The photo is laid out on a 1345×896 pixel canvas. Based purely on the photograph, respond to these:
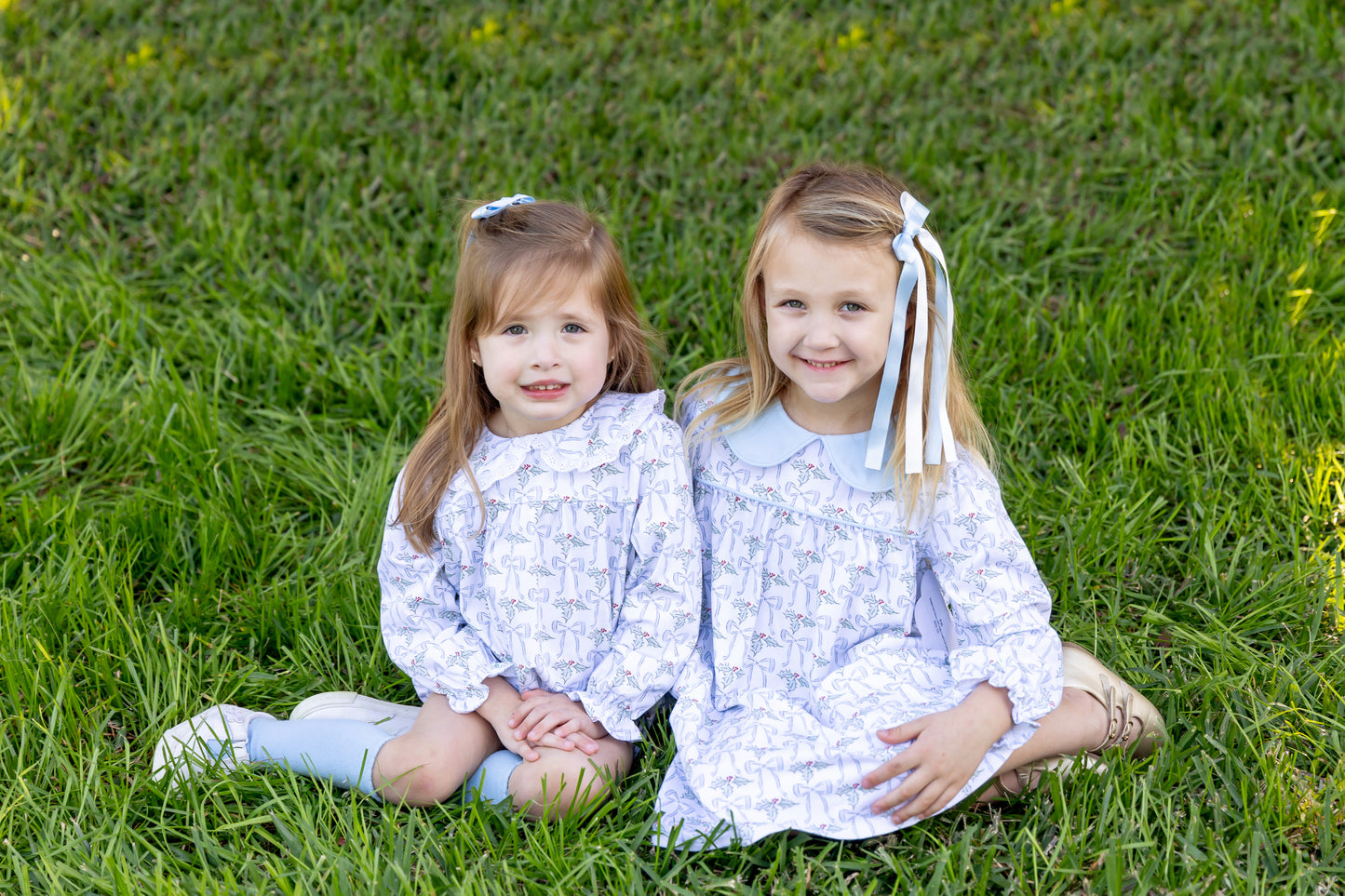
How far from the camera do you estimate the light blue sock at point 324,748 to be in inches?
86.0

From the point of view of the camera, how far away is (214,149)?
413 cm

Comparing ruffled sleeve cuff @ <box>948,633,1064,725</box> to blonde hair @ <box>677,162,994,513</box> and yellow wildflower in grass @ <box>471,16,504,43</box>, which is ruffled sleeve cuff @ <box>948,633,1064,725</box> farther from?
yellow wildflower in grass @ <box>471,16,504,43</box>

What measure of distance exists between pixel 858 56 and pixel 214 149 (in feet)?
7.86

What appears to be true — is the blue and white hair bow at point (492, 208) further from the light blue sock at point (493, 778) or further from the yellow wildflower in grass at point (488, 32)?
the yellow wildflower in grass at point (488, 32)

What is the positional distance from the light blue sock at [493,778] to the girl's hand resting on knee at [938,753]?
0.65m

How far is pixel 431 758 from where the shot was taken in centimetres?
215

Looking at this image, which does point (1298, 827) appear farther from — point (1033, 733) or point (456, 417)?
point (456, 417)

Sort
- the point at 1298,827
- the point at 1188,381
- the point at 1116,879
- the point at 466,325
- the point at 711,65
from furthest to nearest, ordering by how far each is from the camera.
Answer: the point at 711,65, the point at 1188,381, the point at 466,325, the point at 1298,827, the point at 1116,879

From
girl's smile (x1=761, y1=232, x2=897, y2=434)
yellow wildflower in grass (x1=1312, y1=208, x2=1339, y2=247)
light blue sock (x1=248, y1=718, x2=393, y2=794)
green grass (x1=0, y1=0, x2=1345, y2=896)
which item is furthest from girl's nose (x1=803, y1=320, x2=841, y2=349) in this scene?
yellow wildflower in grass (x1=1312, y1=208, x2=1339, y2=247)

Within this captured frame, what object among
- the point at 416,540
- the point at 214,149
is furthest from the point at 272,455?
the point at 214,149

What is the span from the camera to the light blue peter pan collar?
2148 millimetres

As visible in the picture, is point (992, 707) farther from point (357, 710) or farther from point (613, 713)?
point (357, 710)

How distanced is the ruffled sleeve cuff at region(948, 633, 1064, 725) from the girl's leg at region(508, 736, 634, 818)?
66cm

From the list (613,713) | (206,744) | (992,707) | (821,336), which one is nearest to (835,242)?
(821,336)
